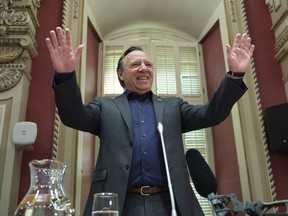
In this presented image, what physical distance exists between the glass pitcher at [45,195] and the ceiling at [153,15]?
2156mm

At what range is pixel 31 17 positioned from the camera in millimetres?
2203

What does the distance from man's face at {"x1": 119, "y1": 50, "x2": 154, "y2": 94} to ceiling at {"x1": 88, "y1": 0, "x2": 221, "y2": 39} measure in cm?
134

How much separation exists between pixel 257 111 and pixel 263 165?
339 mm

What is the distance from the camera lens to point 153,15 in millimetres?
3062

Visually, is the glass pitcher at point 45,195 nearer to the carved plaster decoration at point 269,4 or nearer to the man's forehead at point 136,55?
the man's forehead at point 136,55

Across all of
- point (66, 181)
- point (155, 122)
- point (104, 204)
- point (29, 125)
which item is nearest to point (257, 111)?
point (155, 122)

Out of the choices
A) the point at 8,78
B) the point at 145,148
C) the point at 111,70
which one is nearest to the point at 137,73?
the point at 145,148

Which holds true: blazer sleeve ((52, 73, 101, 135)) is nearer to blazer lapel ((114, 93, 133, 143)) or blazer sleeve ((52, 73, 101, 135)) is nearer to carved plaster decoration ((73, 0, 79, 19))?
blazer lapel ((114, 93, 133, 143))

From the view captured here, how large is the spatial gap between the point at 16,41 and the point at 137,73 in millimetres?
1047

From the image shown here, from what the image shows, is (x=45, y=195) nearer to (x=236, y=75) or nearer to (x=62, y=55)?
(x=62, y=55)

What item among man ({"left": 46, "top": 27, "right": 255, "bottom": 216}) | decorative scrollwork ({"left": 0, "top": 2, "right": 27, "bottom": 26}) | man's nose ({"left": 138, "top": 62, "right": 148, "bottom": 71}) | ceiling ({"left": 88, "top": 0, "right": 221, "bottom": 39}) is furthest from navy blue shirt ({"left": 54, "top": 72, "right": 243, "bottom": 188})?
ceiling ({"left": 88, "top": 0, "right": 221, "bottom": 39})

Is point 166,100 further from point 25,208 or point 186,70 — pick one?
point 186,70

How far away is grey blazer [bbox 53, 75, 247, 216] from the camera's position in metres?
1.12

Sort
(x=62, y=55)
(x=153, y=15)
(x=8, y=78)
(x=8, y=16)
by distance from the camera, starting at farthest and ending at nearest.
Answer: (x=153, y=15) < (x=8, y=16) < (x=8, y=78) < (x=62, y=55)
